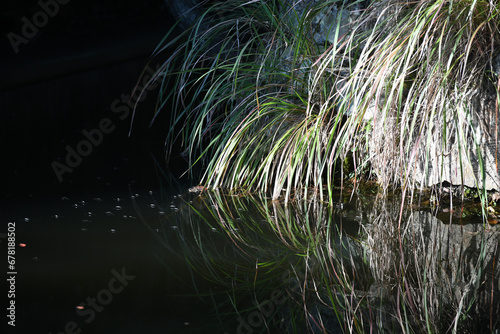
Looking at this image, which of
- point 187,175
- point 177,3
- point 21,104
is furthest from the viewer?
point 21,104

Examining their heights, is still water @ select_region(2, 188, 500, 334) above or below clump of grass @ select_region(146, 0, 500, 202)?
below

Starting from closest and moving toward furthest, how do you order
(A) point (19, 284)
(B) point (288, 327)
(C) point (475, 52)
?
(B) point (288, 327)
(A) point (19, 284)
(C) point (475, 52)

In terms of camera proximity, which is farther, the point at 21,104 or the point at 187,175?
the point at 21,104

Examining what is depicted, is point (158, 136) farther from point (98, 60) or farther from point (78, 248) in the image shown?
point (78, 248)

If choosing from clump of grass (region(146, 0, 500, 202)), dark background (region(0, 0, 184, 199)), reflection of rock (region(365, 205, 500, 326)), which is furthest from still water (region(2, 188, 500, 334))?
dark background (region(0, 0, 184, 199))

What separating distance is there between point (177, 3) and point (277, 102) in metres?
1.42

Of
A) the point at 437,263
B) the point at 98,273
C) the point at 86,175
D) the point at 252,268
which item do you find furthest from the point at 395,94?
the point at 86,175

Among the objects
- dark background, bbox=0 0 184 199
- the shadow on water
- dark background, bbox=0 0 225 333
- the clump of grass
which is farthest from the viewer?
dark background, bbox=0 0 184 199

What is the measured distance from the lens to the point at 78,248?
1987 mm

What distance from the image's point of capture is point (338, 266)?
1.80 m

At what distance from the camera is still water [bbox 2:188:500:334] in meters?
1.45

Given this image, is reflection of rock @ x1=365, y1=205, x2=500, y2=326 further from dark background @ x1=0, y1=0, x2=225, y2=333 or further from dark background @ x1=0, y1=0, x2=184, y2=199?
dark background @ x1=0, y1=0, x2=184, y2=199

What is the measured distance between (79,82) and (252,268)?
118 inches

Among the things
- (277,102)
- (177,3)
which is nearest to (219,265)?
(277,102)
